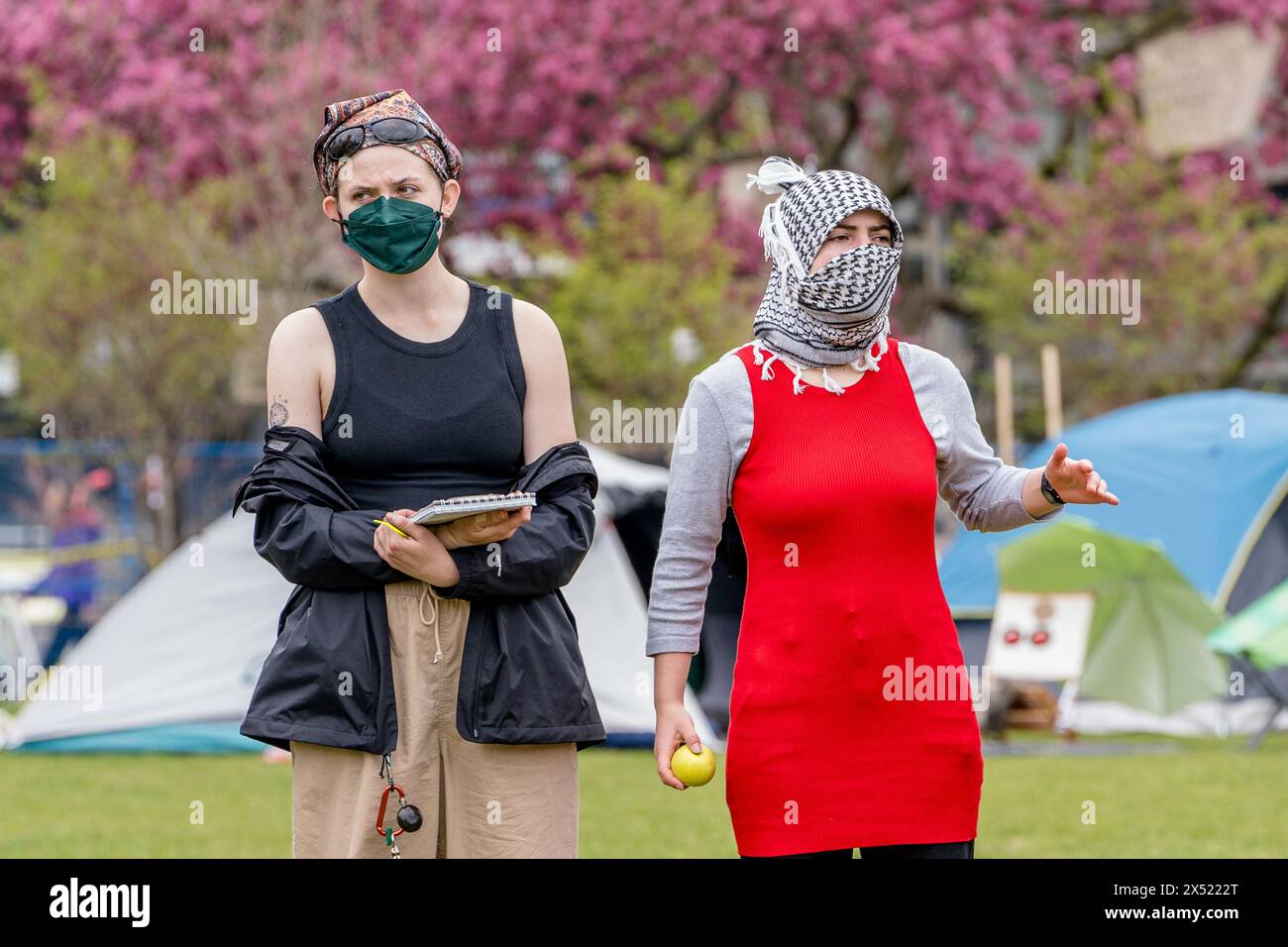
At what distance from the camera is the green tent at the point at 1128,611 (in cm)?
1004

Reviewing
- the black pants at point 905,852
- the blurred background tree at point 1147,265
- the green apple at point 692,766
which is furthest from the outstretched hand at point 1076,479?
the blurred background tree at point 1147,265

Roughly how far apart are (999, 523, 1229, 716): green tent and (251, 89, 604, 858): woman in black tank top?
7411mm

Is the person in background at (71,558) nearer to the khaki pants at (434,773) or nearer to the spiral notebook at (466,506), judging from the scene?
the khaki pants at (434,773)

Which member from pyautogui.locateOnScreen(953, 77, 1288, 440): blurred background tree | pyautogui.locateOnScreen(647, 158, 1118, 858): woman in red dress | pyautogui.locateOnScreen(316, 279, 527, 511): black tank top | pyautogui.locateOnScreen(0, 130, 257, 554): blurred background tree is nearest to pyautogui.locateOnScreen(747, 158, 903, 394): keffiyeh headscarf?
pyautogui.locateOnScreen(647, 158, 1118, 858): woman in red dress

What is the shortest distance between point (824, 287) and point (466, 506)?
70cm

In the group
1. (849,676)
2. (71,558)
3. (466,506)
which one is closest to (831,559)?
(849,676)

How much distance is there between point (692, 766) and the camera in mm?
2955

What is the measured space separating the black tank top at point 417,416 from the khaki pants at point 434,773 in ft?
0.58

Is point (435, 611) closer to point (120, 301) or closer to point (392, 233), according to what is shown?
point (392, 233)

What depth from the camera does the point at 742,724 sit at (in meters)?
3.02

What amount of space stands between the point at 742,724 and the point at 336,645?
2.18 feet

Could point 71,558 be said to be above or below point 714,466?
below

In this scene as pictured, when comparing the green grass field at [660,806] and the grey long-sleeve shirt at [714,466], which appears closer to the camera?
the grey long-sleeve shirt at [714,466]

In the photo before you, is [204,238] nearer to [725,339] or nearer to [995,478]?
[725,339]
